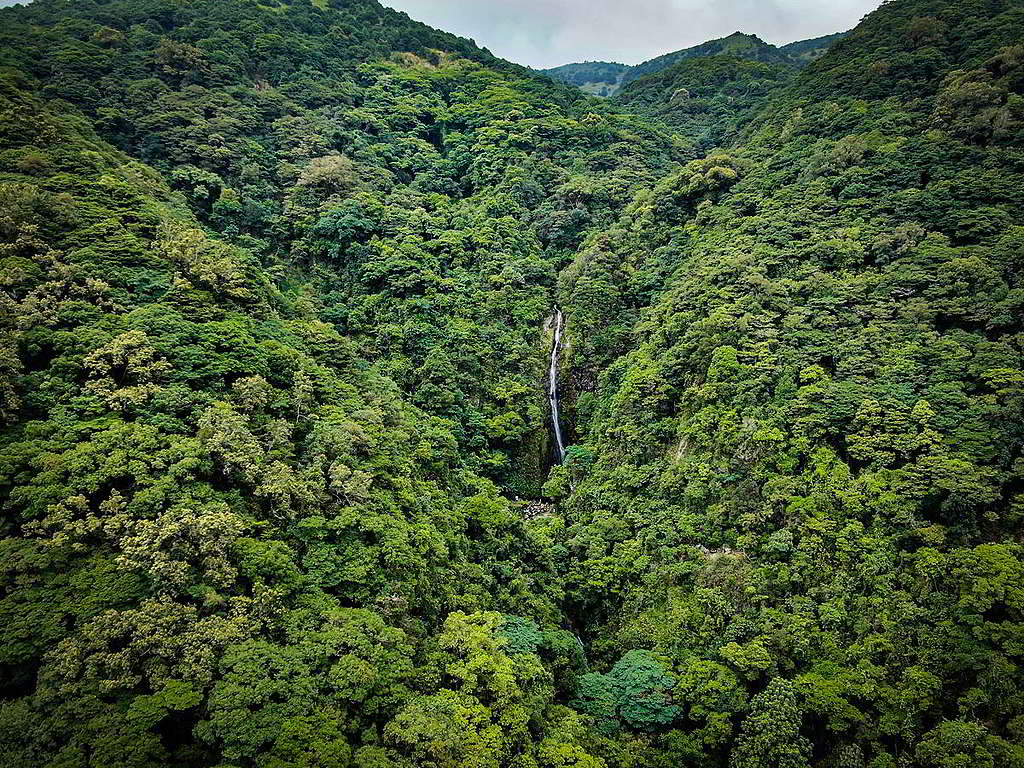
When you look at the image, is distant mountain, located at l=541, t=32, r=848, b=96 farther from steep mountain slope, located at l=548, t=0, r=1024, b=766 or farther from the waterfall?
the waterfall

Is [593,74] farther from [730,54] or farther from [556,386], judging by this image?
[556,386]

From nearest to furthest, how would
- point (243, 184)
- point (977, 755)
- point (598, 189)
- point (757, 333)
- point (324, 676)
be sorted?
point (977, 755), point (324, 676), point (757, 333), point (243, 184), point (598, 189)


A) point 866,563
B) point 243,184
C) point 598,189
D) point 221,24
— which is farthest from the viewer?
point 221,24

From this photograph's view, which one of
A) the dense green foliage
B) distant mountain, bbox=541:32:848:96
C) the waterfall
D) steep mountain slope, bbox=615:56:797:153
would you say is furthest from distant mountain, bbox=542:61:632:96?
the waterfall

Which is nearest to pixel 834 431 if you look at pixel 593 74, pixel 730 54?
pixel 730 54

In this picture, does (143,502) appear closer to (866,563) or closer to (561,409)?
(866,563)

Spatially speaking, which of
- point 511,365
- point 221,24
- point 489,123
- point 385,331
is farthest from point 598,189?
Result: point 221,24
